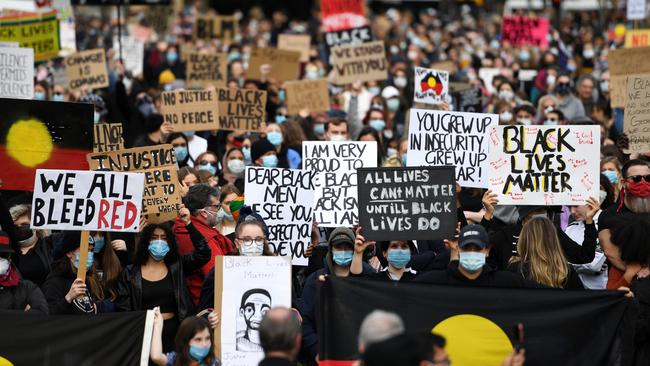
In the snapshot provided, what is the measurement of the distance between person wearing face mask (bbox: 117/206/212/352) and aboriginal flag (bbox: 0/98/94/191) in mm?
1723

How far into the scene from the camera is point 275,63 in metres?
22.0

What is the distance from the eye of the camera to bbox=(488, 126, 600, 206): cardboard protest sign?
11.3 meters

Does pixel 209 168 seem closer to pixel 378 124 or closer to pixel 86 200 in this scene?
pixel 86 200

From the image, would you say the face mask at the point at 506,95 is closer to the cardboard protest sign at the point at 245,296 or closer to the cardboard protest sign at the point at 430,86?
the cardboard protest sign at the point at 430,86

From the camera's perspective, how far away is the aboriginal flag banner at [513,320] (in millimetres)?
9148

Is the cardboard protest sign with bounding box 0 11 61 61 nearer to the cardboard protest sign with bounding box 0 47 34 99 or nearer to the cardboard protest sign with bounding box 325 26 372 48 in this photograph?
the cardboard protest sign with bounding box 0 47 34 99

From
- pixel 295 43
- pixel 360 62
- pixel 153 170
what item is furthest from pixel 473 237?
pixel 295 43

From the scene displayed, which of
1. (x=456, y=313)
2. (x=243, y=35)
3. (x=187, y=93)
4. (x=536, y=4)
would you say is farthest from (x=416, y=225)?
(x=536, y=4)

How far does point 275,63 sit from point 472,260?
1297 cm

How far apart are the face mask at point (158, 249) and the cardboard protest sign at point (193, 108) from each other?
586cm

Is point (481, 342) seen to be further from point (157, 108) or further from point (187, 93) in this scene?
point (157, 108)

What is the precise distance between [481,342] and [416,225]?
49.4 inches

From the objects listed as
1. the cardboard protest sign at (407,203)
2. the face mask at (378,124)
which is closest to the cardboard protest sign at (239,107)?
the face mask at (378,124)

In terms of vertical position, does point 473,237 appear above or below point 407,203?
below
